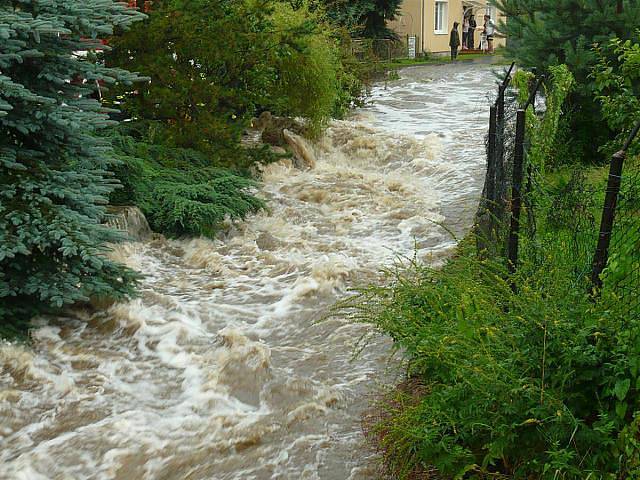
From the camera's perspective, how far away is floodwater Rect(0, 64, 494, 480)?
5164 millimetres

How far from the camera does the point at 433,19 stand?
126 ft

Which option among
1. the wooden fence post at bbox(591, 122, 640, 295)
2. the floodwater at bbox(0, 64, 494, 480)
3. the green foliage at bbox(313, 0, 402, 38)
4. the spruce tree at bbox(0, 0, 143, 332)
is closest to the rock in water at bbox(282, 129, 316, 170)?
the floodwater at bbox(0, 64, 494, 480)

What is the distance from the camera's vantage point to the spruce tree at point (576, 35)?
1070 cm

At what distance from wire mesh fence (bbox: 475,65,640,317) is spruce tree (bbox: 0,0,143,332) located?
3296mm

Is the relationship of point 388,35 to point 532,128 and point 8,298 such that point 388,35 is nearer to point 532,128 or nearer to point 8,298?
point 532,128

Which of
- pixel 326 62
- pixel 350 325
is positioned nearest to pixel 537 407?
pixel 350 325

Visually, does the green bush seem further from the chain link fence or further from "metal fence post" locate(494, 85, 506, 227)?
"metal fence post" locate(494, 85, 506, 227)

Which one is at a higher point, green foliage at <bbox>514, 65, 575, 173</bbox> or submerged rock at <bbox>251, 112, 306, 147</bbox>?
green foliage at <bbox>514, 65, 575, 173</bbox>

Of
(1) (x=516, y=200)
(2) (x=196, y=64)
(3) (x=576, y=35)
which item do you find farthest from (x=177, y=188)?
(3) (x=576, y=35)

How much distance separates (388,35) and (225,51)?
2046 cm

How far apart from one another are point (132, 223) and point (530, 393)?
6623 mm

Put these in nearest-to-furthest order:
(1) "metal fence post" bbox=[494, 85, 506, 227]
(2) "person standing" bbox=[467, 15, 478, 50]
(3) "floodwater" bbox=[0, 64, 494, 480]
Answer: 1. (3) "floodwater" bbox=[0, 64, 494, 480]
2. (1) "metal fence post" bbox=[494, 85, 506, 227]
3. (2) "person standing" bbox=[467, 15, 478, 50]

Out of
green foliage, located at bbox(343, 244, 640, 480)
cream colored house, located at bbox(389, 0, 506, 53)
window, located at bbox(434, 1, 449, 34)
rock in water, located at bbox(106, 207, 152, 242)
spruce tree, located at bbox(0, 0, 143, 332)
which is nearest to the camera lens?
green foliage, located at bbox(343, 244, 640, 480)

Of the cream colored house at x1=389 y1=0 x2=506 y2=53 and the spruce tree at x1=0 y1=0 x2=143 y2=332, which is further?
the cream colored house at x1=389 y1=0 x2=506 y2=53
